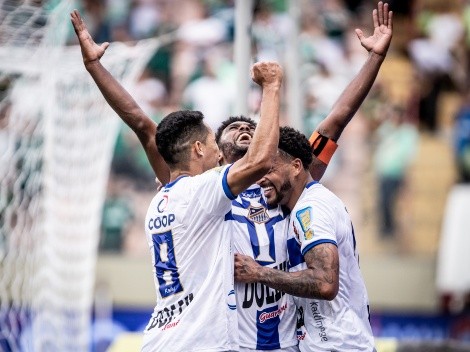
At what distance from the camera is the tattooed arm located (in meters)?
5.41

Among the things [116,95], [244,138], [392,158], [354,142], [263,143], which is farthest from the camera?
[354,142]

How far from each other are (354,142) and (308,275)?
27.9ft

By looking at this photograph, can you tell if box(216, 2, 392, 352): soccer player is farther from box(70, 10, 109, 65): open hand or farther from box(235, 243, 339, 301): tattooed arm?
box(70, 10, 109, 65): open hand

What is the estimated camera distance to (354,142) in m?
13.8

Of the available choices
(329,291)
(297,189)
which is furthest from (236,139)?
(329,291)

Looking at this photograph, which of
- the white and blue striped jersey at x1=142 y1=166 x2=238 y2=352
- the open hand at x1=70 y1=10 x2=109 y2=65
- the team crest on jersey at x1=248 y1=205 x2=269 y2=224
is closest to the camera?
the white and blue striped jersey at x1=142 y1=166 x2=238 y2=352

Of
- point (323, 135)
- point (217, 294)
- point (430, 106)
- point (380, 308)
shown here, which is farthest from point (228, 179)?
point (430, 106)

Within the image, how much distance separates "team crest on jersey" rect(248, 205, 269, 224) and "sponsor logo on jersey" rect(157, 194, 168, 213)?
0.55 metres

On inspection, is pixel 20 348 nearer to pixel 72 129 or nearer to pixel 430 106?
pixel 72 129

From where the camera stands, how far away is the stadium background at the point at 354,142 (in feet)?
42.0

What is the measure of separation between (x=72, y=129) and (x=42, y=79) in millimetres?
805

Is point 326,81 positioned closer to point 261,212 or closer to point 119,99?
point 119,99

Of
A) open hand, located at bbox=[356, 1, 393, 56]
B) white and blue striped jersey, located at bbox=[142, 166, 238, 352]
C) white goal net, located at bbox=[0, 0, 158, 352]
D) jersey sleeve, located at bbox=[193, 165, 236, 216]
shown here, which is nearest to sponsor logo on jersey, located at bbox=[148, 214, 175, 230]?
white and blue striped jersey, located at bbox=[142, 166, 238, 352]

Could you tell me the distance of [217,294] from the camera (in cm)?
537
